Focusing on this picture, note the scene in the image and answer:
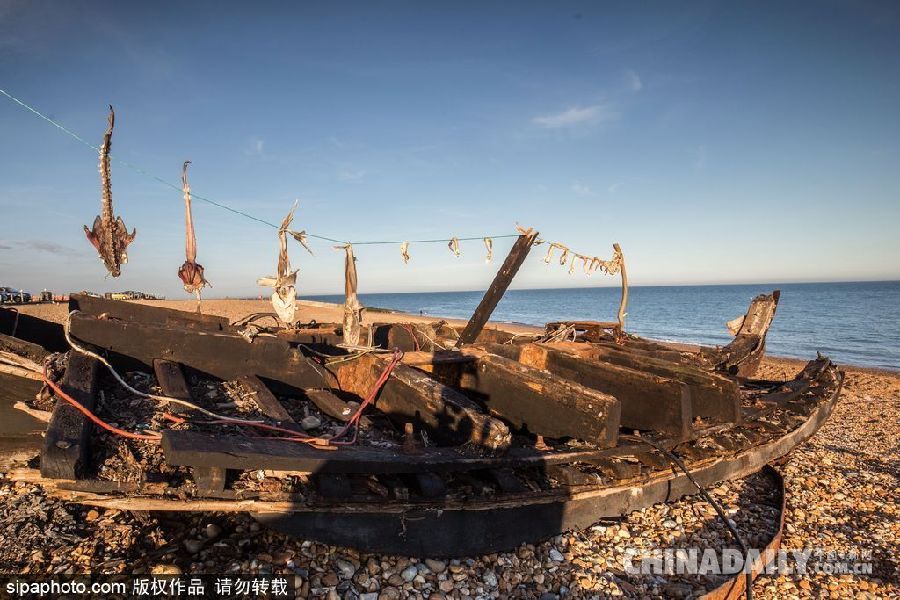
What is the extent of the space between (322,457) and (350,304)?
3342mm

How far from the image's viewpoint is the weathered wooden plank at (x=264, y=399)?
388 centimetres

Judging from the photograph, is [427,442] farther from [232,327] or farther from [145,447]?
[232,327]

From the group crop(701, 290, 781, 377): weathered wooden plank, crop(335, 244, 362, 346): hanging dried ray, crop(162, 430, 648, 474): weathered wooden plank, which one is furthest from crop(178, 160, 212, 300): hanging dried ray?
crop(701, 290, 781, 377): weathered wooden plank

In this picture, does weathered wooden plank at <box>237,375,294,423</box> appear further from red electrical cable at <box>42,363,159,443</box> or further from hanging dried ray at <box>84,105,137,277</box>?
hanging dried ray at <box>84,105,137,277</box>

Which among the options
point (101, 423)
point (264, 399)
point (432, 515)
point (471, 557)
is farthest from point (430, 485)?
point (101, 423)

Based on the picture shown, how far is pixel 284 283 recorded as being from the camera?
6535 millimetres

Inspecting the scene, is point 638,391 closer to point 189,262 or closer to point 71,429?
point 71,429

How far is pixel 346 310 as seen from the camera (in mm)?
5910

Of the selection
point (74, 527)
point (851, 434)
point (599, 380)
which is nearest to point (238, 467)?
point (74, 527)

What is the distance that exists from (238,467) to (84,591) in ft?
3.33

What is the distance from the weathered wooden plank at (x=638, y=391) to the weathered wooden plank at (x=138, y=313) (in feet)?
16.0

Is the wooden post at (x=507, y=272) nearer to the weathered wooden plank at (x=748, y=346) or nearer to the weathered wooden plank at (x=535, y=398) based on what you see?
the weathered wooden plank at (x=535, y=398)

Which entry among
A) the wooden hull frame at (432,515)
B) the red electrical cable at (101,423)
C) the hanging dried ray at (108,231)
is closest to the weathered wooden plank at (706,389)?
the wooden hull frame at (432,515)

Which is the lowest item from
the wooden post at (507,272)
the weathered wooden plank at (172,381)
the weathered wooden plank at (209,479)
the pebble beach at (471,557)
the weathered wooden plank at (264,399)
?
the pebble beach at (471,557)
